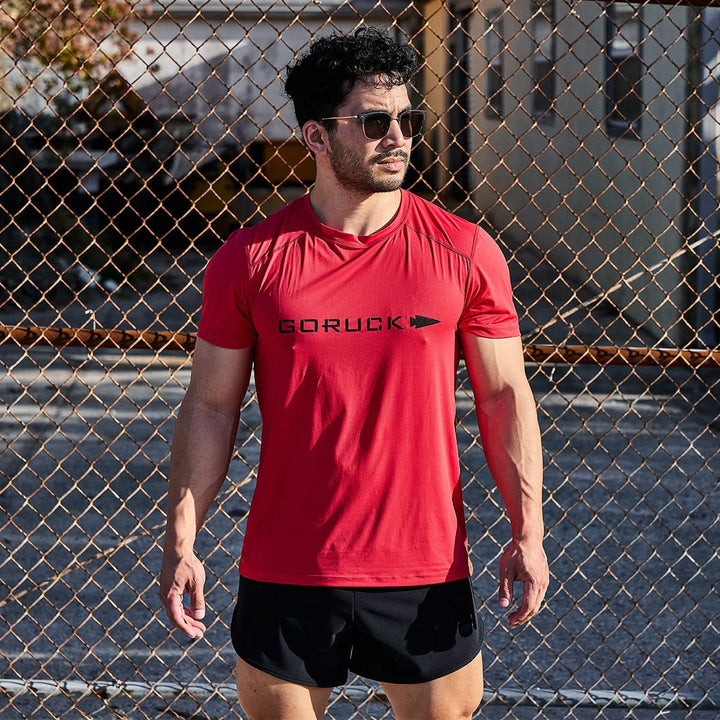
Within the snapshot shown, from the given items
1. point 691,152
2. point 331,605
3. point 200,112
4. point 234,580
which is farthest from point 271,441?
point 200,112

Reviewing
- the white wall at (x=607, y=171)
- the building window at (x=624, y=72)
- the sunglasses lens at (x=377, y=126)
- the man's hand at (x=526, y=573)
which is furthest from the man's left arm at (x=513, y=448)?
the building window at (x=624, y=72)

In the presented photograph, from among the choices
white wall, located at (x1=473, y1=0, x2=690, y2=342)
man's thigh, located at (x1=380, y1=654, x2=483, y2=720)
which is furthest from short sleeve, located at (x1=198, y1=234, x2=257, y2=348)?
white wall, located at (x1=473, y1=0, x2=690, y2=342)

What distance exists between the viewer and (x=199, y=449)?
2361 millimetres

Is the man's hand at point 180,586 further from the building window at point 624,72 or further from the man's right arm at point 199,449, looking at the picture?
the building window at point 624,72

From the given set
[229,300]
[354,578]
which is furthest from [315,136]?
[354,578]

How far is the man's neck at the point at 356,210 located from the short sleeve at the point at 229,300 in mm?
205

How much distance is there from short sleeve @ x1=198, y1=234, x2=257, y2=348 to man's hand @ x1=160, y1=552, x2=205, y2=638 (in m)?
0.47

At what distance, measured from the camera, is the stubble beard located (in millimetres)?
A: 2266

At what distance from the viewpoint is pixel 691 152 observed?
25.8 feet

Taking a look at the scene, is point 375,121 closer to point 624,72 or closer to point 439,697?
point 439,697

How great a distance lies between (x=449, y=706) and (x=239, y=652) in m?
0.46

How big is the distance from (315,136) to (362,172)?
0.45 feet

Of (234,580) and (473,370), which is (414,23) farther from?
(473,370)

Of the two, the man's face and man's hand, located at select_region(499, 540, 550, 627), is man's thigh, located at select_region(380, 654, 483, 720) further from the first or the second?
the man's face
